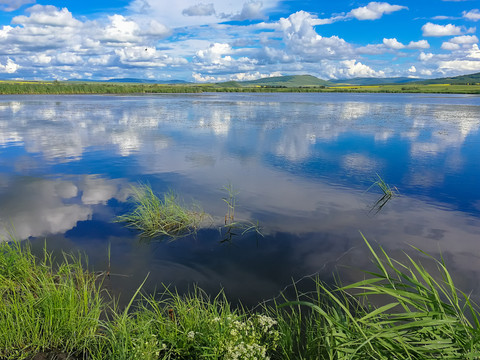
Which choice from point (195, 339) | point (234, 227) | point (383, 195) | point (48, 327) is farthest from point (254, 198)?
point (48, 327)

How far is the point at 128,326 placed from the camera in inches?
168

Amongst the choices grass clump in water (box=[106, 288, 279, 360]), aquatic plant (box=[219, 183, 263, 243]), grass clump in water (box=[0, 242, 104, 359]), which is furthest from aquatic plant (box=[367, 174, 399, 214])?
grass clump in water (box=[0, 242, 104, 359])

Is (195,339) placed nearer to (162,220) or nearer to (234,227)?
(234,227)

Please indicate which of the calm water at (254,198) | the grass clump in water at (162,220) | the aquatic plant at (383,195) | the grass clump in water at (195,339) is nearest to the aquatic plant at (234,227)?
the calm water at (254,198)

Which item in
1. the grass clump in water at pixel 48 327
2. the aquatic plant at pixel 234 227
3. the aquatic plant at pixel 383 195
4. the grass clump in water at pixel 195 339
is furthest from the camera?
the aquatic plant at pixel 383 195

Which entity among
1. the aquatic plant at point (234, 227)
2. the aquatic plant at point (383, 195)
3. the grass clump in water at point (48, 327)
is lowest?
the aquatic plant at point (234, 227)

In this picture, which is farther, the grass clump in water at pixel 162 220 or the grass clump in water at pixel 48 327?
the grass clump in water at pixel 162 220

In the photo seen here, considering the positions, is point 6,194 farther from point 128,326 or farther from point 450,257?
point 450,257

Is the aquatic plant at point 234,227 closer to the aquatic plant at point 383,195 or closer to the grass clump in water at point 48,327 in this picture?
the aquatic plant at point 383,195

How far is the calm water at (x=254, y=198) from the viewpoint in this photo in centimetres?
689

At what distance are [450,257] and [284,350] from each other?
17.4ft

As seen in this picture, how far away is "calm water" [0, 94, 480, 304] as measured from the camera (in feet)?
22.6

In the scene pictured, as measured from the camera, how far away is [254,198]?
10.6 meters

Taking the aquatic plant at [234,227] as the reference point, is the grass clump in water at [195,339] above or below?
above
